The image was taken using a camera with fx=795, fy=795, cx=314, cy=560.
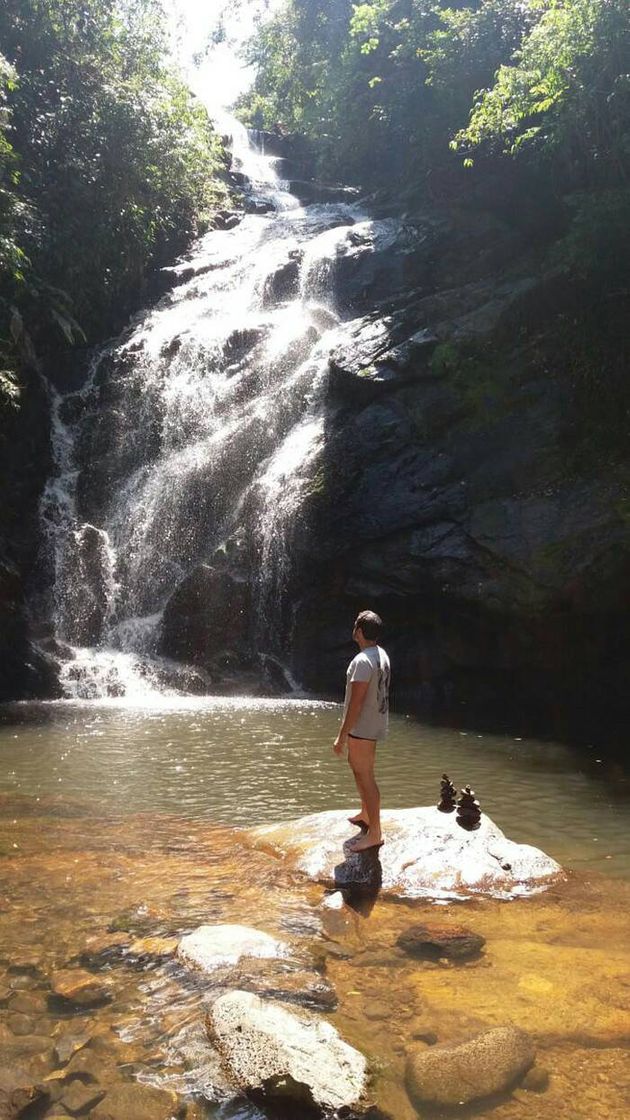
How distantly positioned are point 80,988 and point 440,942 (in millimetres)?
2022

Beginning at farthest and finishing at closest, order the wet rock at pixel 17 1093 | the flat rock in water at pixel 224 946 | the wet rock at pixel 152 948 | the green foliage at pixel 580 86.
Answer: the green foliage at pixel 580 86
the wet rock at pixel 152 948
the flat rock in water at pixel 224 946
the wet rock at pixel 17 1093

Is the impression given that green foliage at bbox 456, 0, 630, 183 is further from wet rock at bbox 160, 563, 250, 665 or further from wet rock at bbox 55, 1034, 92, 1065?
wet rock at bbox 55, 1034, 92, 1065

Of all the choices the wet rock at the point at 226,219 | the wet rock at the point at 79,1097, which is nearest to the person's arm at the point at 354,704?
the wet rock at the point at 79,1097

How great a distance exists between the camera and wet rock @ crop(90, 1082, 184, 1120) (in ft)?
10.3

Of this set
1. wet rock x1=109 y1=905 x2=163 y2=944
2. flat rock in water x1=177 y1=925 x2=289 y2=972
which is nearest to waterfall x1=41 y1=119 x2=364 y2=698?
wet rock x1=109 y1=905 x2=163 y2=944

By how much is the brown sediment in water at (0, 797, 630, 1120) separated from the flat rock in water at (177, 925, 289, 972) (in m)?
0.11

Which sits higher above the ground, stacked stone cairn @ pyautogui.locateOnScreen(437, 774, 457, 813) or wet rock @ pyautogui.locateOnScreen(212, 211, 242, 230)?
wet rock @ pyautogui.locateOnScreen(212, 211, 242, 230)

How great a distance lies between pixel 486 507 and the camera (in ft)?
51.2

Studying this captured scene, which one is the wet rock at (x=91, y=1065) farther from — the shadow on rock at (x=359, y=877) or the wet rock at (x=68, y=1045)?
the shadow on rock at (x=359, y=877)

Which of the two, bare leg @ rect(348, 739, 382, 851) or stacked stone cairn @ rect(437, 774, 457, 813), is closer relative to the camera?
bare leg @ rect(348, 739, 382, 851)

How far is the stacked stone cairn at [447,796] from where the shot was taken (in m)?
6.32

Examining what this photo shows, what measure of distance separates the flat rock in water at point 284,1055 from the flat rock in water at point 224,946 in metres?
0.62

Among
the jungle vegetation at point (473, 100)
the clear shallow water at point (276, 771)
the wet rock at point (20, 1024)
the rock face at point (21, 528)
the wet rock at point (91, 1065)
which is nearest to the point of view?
the wet rock at point (91, 1065)

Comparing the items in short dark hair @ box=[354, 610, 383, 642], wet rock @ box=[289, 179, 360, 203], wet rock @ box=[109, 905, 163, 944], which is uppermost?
wet rock @ box=[289, 179, 360, 203]
